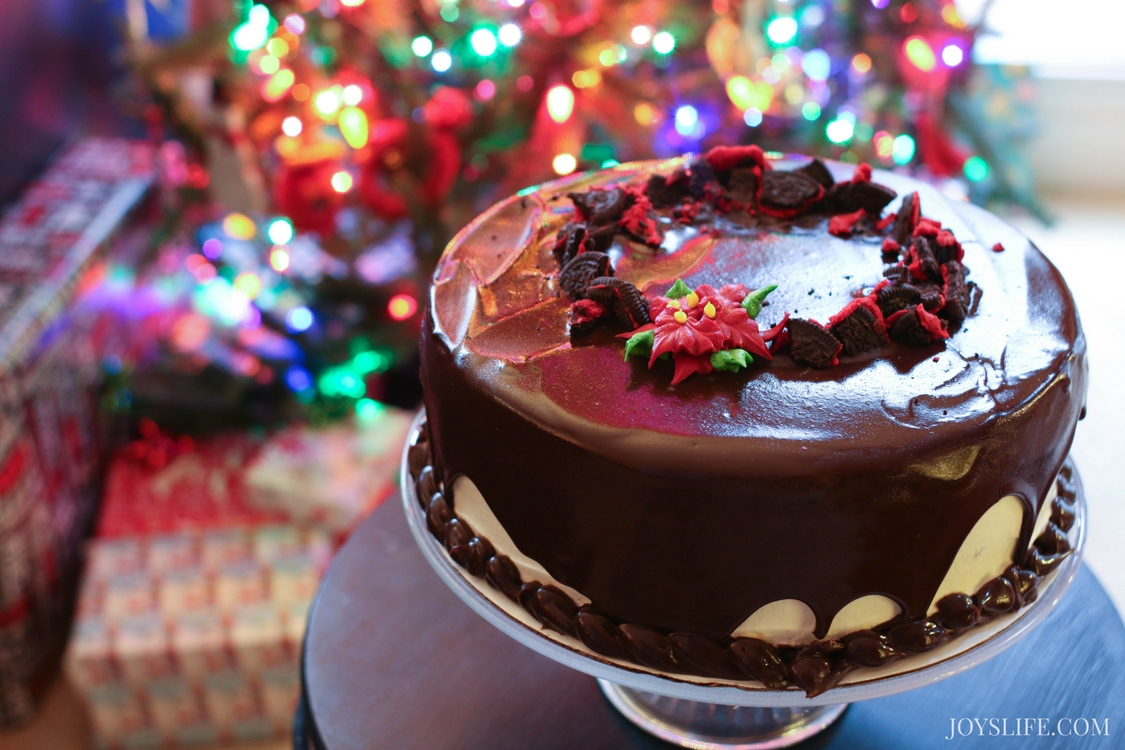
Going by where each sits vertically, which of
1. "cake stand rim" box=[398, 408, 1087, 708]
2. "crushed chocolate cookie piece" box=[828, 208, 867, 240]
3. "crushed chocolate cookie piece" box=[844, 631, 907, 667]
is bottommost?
"cake stand rim" box=[398, 408, 1087, 708]

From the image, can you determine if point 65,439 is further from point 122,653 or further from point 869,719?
point 869,719

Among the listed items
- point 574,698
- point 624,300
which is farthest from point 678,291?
point 574,698

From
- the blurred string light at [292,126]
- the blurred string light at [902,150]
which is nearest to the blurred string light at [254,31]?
the blurred string light at [292,126]

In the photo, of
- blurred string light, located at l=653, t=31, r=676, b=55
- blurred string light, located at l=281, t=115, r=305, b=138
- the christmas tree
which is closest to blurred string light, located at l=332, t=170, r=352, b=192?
the christmas tree

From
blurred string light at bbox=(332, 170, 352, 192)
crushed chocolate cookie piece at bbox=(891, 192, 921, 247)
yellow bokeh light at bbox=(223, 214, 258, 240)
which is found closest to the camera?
crushed chocolate cookie piece at bbox=(891, 192, 921, 247)

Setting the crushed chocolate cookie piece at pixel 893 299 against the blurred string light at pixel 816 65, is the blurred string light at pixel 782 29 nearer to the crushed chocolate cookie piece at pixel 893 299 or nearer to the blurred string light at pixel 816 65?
the blurred string light at pixel 816 65

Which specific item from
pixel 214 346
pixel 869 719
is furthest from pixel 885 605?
pixel 214 346

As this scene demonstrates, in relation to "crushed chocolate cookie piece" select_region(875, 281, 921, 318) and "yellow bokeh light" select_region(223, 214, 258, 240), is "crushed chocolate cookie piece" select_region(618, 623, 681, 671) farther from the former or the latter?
"yellow bokeh light" select_region(223, 214, 258, 240)
